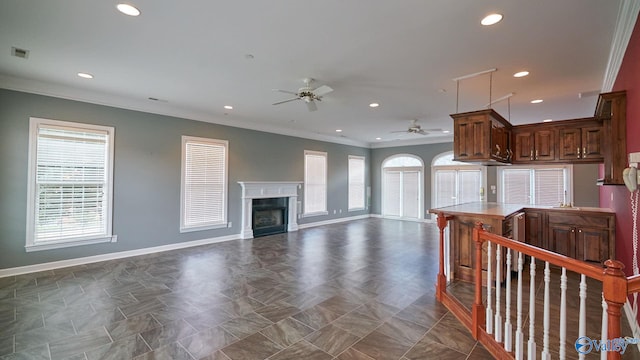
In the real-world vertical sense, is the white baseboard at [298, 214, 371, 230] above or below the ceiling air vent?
below

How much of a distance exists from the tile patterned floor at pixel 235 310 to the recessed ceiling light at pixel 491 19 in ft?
9.53

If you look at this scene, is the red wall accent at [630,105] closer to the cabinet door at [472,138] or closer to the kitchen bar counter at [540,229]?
the kitchen bar counter at [540,229]

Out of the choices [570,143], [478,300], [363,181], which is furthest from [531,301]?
[363,181]

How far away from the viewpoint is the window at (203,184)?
6.11 metres

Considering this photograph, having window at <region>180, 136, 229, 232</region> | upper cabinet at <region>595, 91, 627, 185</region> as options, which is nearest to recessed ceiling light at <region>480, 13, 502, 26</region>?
upper cabinet at <region>595, 91, 627, 185</region>

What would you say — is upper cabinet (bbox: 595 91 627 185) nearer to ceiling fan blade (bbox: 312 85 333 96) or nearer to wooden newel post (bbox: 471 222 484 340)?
wooden newel post (bbox: 471 222 484 340)

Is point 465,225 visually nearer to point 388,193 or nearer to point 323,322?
point 323,322

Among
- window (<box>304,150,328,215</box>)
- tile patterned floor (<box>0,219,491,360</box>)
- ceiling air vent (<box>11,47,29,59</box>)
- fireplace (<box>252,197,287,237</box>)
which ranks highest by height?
ceiling air vent (<box>11,47,29,59</box>)

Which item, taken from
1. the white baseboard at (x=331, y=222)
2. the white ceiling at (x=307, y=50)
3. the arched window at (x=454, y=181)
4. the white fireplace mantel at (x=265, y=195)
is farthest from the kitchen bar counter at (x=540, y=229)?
the white baseboard at (x=331, y=222)

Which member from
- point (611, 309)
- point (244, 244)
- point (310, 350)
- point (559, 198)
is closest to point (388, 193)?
point (559, 198)

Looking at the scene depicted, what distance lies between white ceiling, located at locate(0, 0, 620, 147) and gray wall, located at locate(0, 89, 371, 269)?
11.8 inches

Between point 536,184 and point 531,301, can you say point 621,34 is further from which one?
point 536,184

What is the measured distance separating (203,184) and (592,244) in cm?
704

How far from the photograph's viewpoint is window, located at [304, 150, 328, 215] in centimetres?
874
